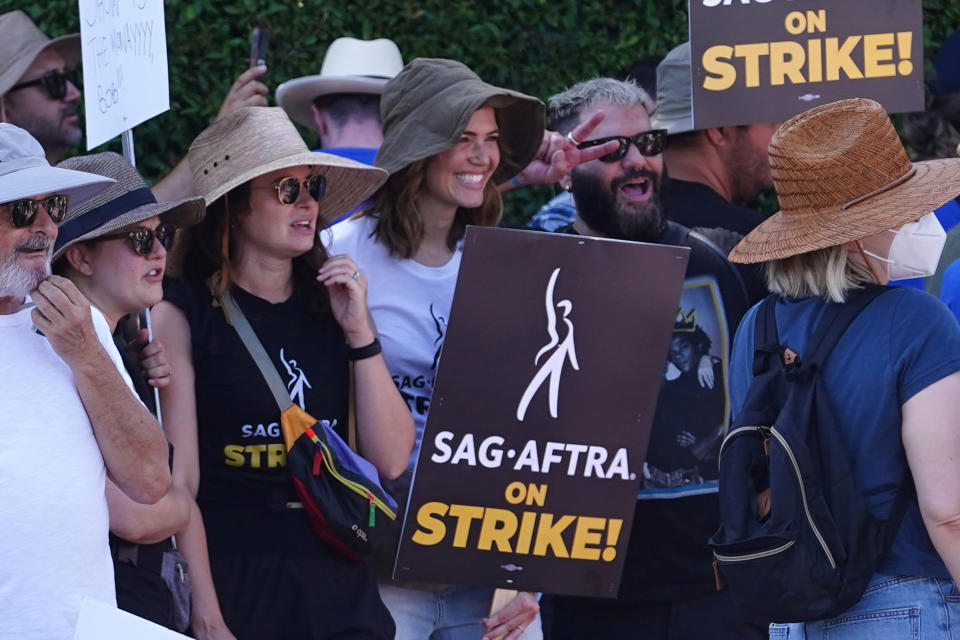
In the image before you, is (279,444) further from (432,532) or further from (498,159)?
(498,159)

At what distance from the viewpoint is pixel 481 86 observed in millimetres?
4340

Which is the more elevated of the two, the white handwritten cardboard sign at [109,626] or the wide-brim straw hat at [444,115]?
the wide-brim straw hat at [444,115]

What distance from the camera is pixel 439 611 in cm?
413

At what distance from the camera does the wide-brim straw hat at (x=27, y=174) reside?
299 cm

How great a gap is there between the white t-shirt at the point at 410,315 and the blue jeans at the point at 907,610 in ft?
4.67

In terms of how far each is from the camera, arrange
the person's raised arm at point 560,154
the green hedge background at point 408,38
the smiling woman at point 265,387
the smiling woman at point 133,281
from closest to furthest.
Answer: the smiling woman at point 133,281 → the smiling woman at point 265,387 → the person's raised arm at point 560,154 → the green hedge background at point 408,38

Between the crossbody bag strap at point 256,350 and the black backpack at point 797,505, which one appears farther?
the crossbody bag strap at point 256,350

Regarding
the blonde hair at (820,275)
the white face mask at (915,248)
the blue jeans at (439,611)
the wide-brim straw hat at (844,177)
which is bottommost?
the blue jeans at (439,611)

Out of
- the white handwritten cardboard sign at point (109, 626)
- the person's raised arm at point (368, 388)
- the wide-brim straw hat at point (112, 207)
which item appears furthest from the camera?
the person's raised arm at point (368, 388)

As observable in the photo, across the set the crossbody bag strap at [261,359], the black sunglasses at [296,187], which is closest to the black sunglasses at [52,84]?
the black sunglasses at [296,187]

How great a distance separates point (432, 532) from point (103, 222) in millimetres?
1131

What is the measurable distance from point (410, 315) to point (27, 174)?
4.42 feet

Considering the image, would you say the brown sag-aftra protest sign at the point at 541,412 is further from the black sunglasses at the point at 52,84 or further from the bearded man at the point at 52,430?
the black sunglasses at the point at 52,84

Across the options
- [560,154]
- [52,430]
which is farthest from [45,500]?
[560,154]
